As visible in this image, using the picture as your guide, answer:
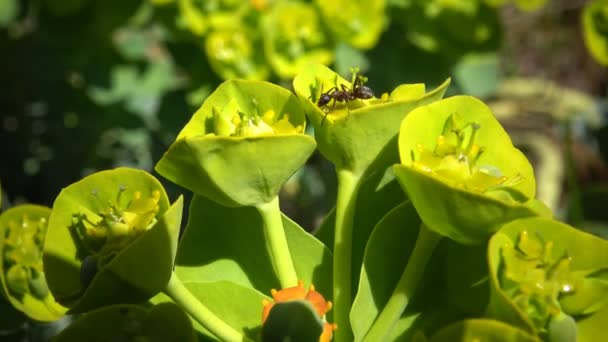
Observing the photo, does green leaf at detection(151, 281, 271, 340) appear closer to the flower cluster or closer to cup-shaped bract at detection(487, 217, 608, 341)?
the flower cluster

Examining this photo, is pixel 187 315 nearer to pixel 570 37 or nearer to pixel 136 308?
pixel 136 308

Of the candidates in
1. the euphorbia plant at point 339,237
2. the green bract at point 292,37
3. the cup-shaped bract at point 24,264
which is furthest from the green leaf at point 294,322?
the green bract at point 292,37

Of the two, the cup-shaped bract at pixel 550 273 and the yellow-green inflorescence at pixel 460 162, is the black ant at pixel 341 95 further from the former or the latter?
the cup-shaped bract at pixel 550 273

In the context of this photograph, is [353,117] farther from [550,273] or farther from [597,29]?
[597,29]

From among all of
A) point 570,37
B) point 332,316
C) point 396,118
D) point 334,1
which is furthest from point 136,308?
point 570,37

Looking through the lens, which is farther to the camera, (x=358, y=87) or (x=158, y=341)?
(x=358, y=87)

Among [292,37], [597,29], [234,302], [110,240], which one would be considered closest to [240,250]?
[234,302]
